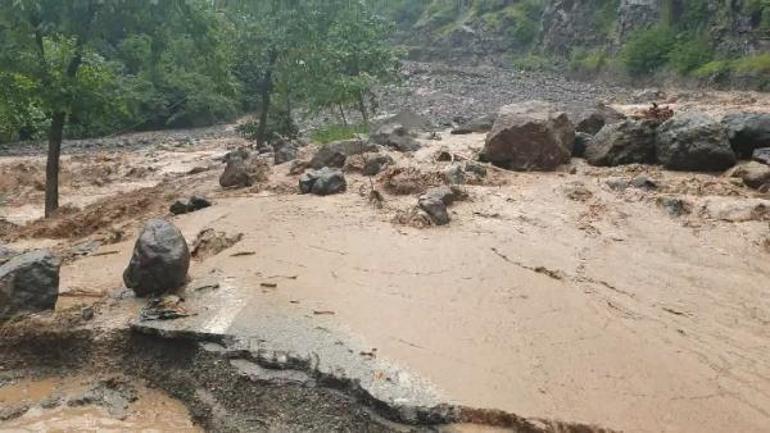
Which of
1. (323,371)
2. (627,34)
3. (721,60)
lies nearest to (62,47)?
(323,371)

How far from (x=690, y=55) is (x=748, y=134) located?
19.8 m

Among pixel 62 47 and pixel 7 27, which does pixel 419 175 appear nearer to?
pixel 62 47

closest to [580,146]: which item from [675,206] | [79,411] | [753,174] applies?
[753,174]

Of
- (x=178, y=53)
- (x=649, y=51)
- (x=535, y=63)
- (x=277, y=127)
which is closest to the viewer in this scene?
(x=178, y=53)

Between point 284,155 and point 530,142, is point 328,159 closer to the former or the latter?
point 284,155

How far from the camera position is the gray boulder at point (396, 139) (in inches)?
466

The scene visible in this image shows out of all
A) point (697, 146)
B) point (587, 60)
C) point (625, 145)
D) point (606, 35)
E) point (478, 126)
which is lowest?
point (478, 126)

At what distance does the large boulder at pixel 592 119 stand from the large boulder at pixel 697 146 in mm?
2652

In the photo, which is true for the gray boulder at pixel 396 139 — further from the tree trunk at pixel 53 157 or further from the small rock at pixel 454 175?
the tree trunk at pixel 53 157

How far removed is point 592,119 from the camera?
11828mm

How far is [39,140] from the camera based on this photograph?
2441cm

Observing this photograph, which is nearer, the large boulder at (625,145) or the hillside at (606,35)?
the large boulder at (625,145)

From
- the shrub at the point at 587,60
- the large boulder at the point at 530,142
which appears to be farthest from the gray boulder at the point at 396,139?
the shrub at the point at 587,60

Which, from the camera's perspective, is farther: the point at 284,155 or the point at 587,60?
the point at 587,60
